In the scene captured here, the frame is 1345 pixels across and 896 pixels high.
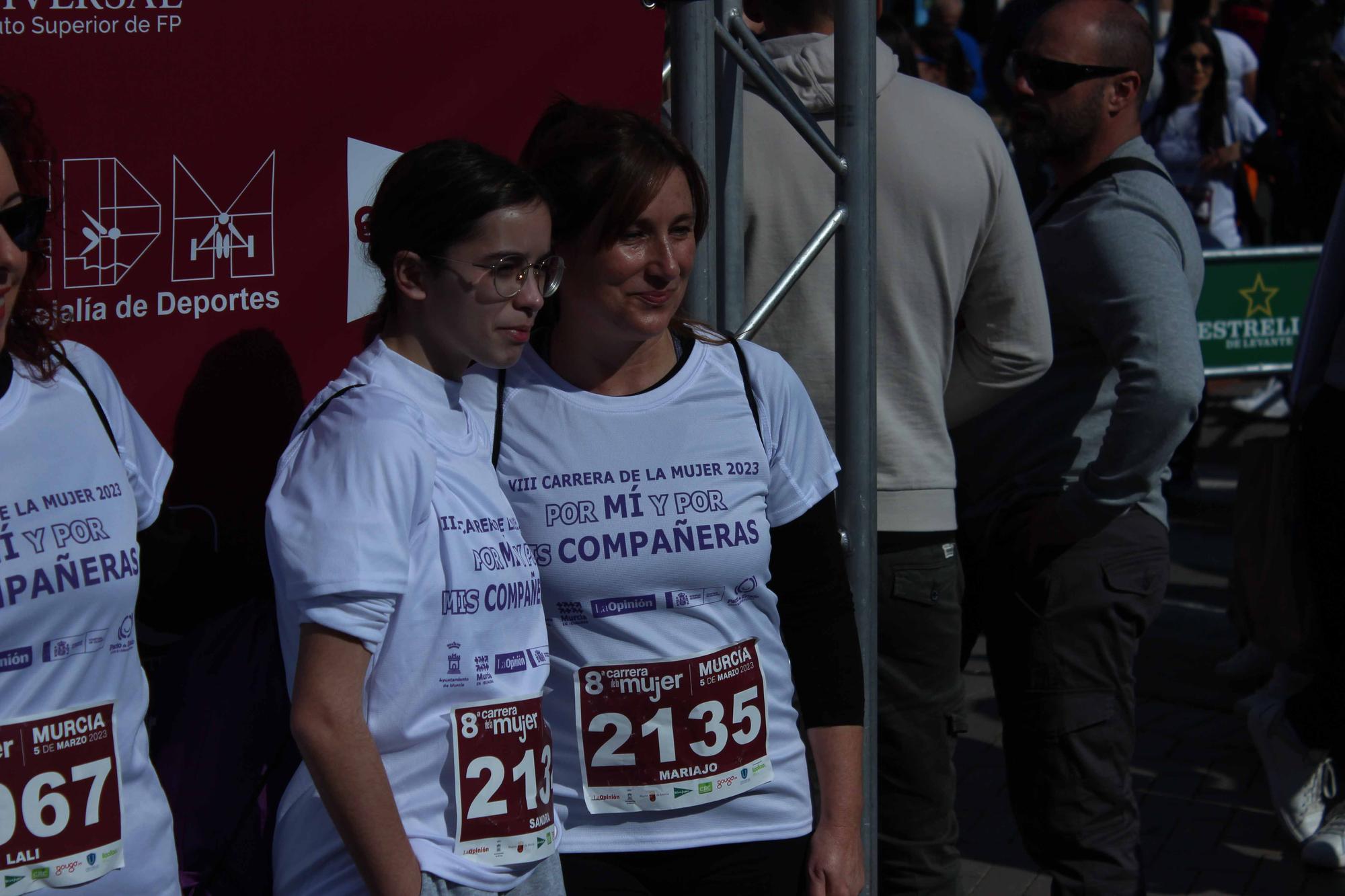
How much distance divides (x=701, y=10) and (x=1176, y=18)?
8758 millimetres

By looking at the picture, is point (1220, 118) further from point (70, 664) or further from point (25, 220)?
point (70, 664)

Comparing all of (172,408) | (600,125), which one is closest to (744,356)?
(600,125)

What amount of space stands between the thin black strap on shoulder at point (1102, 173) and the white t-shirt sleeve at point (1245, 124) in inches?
274

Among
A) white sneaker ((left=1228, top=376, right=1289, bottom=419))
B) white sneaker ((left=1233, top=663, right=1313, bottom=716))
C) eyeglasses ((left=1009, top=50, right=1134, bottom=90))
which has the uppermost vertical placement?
eyeglasses ((left=1009, top=50, right=1134, bottom=90))

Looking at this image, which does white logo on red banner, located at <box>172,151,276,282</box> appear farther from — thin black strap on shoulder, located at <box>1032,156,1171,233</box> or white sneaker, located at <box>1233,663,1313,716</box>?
white sneaker, located at <box>1233,663,1313,716</box>

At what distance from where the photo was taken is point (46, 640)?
188 cm

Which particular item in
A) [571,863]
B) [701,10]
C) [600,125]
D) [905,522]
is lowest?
[571,863]

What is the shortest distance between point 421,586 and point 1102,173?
212 centimetres

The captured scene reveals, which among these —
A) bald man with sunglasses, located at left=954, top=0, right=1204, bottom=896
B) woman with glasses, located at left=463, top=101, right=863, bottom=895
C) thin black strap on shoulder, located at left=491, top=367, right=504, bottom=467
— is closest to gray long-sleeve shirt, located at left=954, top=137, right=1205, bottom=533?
bald man with sunglasses, located at left=954, top=0, right=1204, bottom=896

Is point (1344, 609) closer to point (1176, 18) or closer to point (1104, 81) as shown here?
point (1104, 81)

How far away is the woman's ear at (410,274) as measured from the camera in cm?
202

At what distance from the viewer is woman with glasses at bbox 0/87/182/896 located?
1.86 metres

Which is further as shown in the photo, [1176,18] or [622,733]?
[1176,18]

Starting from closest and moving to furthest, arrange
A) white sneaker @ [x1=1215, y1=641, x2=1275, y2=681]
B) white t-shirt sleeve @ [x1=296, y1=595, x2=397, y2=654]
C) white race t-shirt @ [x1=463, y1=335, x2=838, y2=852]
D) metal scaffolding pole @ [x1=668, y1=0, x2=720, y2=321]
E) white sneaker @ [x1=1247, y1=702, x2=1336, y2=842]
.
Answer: white t-shirt sleeve @ [x1=296, y1=595, x2=397, y2=654] → white race t-shirt @ [x1=463, y1=335, x2=838, y2=852] → metal scaffolding pole @ [x1=668, y1=0, x2=720, y2=321] → white sneaker @ [x1=1247, y1=702, x2=1336, y2=842] → white sneaker @ [x1=1215, y1=641, x2=1275, y2=681]
